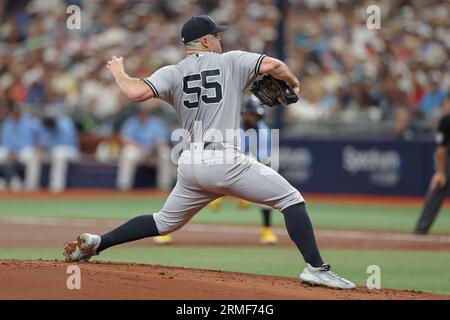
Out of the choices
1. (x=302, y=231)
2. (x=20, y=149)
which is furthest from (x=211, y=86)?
(x=20, y=149)

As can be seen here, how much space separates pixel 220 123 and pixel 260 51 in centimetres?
1667

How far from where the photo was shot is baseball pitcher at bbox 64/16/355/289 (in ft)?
26.2

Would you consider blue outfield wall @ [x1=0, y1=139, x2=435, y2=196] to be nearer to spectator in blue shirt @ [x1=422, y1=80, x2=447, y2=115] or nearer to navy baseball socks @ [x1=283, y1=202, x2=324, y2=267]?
spectator in blue shirt @ [x1=422, y1=80, x2=447, y2=115]

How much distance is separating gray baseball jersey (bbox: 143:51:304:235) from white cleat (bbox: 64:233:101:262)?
102 centimetres

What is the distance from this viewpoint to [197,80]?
26.6 feet

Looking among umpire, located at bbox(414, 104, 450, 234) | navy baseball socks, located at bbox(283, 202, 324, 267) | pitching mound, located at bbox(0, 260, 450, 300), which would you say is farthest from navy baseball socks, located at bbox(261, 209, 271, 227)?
navy baseball socks, located at bbox(283, 202, 324, 267)

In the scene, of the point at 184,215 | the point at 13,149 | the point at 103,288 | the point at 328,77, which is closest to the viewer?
the point at 103,288

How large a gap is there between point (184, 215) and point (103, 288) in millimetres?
1298

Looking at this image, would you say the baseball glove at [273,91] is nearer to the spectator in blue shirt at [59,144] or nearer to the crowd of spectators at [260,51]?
the crowd of spectators at [260,51]

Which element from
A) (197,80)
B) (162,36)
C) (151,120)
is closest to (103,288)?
(197,80)

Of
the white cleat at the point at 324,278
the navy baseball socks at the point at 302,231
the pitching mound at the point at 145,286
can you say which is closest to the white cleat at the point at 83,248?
the pitching mound at the point at 145,286

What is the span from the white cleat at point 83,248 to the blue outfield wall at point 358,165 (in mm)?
13930

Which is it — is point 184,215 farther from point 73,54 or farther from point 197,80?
point 73,54

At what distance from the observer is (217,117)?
8078mm
